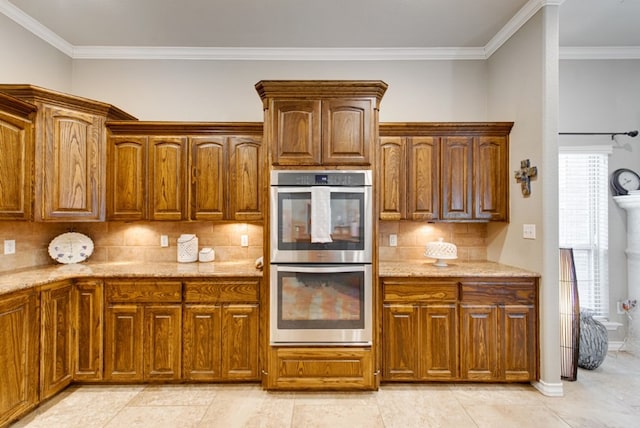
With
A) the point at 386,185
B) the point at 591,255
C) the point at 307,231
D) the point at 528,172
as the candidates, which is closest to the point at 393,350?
the point at 307,231

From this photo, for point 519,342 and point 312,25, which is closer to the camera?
point 519,342

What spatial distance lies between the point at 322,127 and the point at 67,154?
2200 mm

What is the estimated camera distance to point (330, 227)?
2604 millimetres

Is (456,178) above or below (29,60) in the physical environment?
below

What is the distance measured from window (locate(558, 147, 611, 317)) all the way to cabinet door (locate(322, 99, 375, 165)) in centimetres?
236

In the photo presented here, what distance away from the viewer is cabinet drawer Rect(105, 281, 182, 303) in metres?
2.69

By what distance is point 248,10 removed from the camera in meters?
2.80

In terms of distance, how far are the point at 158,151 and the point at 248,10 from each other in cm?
149

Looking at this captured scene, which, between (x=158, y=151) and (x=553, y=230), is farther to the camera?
(x=158, y=151)

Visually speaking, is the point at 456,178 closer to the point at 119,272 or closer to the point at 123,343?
the point at 119,272

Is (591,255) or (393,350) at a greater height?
(591,255)

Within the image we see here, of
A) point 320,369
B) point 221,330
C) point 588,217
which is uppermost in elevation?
point 588,217

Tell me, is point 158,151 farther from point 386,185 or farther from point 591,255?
point 591,255

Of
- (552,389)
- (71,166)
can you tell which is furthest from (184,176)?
(552,389)
